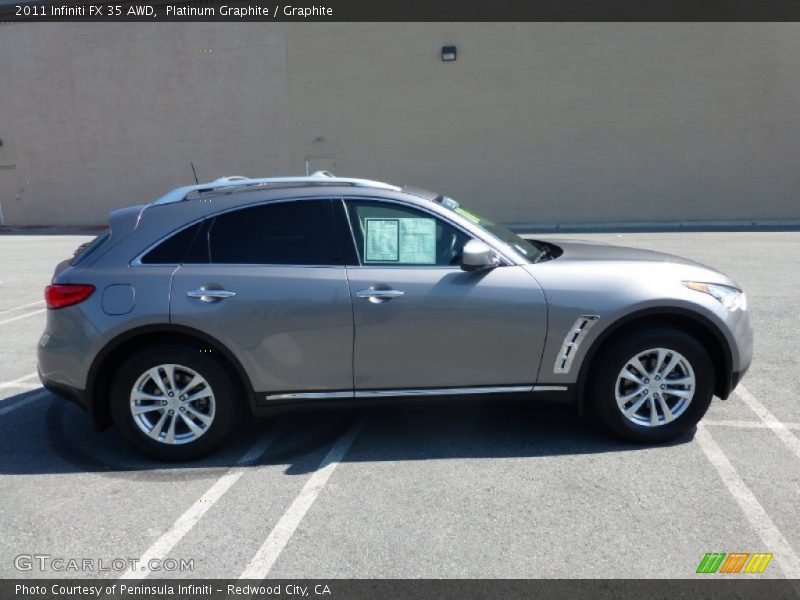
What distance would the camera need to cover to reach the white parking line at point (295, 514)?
3018mm

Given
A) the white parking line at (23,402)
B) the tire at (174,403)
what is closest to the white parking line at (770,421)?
the tire at (174,403)

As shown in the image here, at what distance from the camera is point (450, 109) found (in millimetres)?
19453

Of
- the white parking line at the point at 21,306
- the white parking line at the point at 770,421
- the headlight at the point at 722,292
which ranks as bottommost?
the white parking line at the point at 21,306

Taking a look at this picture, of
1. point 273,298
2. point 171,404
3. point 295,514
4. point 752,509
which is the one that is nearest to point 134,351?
point 171,404

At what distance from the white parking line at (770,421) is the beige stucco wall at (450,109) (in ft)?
49.8

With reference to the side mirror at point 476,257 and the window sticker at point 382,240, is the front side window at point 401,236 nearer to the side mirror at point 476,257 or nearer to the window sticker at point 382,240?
the window sticker at point 382,240

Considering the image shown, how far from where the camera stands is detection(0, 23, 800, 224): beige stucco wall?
18.3 meters

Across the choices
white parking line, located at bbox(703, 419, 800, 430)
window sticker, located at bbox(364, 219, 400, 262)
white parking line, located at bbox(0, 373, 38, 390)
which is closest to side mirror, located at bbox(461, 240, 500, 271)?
window sticker, located at bbox(364, 219, 400, 262)

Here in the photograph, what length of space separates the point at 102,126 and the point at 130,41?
9.78ft

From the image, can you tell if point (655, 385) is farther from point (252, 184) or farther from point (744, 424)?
point (252, 184)

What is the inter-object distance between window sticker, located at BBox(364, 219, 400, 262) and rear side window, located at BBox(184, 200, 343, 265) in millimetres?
199

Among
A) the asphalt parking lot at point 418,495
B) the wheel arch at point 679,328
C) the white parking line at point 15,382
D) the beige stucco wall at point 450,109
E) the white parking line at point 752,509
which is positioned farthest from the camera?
the beige stucco wall at point 450,109
